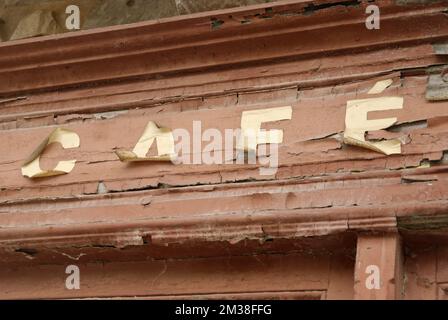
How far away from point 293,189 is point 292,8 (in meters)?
0.77

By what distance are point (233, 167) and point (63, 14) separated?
135 centimetres

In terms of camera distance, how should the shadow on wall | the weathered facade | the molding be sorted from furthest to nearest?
1. the shadow on wall
2. the molding
3. the weathered facade

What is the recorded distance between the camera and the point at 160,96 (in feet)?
14.8

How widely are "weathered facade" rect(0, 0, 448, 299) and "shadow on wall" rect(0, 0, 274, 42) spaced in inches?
12.1

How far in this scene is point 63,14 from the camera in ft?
16.6

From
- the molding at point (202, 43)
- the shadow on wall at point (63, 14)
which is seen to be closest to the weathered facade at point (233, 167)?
the molding at point (202, 43)

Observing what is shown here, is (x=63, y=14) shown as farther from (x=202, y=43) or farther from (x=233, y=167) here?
(x=233, y=167)

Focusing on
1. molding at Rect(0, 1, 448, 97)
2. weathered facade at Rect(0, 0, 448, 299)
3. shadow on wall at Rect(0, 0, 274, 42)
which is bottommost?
weathered facade at Rect(0, 0, 448, 299)

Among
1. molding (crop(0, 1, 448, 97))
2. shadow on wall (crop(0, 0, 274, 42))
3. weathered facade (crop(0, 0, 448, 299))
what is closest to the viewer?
weathered facade (crop(0, 0, 448, 299))

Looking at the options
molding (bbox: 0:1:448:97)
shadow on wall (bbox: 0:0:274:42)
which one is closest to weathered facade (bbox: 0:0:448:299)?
molding (bbox: 0:1:448:97)

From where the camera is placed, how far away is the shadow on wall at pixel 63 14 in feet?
16.1

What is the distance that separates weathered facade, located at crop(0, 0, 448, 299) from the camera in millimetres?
3805

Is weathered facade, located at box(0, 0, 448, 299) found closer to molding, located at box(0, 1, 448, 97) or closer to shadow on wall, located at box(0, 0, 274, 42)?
molding, located at box(0, 1, 448, 97)

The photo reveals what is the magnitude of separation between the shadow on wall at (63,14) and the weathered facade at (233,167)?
0.31 m
